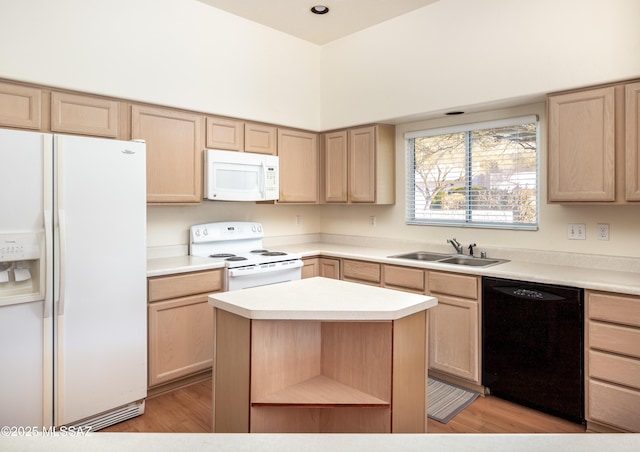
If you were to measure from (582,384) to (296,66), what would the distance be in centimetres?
358

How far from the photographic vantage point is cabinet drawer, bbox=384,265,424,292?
3.29 meters

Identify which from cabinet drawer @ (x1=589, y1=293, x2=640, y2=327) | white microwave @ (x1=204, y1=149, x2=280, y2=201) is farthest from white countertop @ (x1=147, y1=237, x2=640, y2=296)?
white microwave @ (x1=204, y1=149, x2=280, y2=201)

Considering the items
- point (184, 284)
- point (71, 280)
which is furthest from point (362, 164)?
point (71, 280)

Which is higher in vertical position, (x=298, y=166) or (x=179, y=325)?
(x=298, y=166)

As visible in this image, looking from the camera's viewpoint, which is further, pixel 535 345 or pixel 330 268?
pixel 330 268

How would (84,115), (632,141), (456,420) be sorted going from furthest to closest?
1. (84,115)
2. (456,420)
3. (632,141)

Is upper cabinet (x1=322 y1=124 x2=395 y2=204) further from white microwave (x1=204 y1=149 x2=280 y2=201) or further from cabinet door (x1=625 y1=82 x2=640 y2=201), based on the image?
cabinet door (x1=625 y1=82 x2=640 y2=201)

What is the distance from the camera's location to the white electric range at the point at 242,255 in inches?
131

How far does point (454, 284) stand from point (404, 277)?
0.43 metres

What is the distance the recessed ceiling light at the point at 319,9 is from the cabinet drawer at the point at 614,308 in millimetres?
2961

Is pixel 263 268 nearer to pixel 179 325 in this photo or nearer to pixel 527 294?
pixel 179 325

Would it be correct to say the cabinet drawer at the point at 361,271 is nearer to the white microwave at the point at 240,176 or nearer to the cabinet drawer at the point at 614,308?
the white microwave at the point at 240,176

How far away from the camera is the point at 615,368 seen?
2369 mm

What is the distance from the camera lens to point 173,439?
2.61 ft
